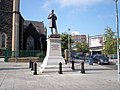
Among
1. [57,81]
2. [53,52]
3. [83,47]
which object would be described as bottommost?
[57,81]

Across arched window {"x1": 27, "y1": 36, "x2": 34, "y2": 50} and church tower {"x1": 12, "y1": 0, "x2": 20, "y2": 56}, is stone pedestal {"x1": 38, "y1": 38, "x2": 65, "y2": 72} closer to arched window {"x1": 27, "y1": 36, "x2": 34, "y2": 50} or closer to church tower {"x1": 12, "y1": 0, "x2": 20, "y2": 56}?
church tower {"x1": 12, "y1": 0, "x2": 20, "y2": 56}

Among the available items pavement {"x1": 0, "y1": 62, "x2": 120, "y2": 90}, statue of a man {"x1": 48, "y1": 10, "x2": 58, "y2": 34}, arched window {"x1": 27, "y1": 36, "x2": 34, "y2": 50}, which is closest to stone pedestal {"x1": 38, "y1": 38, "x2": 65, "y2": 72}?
pavement {"x1": 0, "y1": 62, "x2": 120, "y2": 90}

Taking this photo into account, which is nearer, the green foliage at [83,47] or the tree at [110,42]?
the tree at [110,42]

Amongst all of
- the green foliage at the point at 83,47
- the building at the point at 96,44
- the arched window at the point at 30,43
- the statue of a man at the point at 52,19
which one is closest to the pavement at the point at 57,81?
the statue of a man at the point at 52,19

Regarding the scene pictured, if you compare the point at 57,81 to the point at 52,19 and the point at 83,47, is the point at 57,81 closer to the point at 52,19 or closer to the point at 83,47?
the point at 52,19

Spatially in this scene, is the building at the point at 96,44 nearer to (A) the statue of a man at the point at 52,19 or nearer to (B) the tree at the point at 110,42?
(B) the tree at the point at 110,42

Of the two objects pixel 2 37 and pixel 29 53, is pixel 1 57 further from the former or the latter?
pixel 29 53

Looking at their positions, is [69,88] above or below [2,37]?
below

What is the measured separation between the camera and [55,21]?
74.1 ft

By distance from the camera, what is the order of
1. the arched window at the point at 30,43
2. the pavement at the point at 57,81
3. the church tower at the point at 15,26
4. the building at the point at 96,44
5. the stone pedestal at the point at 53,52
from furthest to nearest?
the building at the point at 96,44, the arched window at the point at 30,43, the church tower at the point at 15,26, the stone pedestal at the point at 53,52, the pavement at the point at 57,81

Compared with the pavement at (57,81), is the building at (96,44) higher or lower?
higher

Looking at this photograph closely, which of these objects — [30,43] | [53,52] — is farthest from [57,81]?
[30,43]

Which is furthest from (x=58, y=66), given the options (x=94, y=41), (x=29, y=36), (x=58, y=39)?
(x=94, y=41)

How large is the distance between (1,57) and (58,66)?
2999cm
